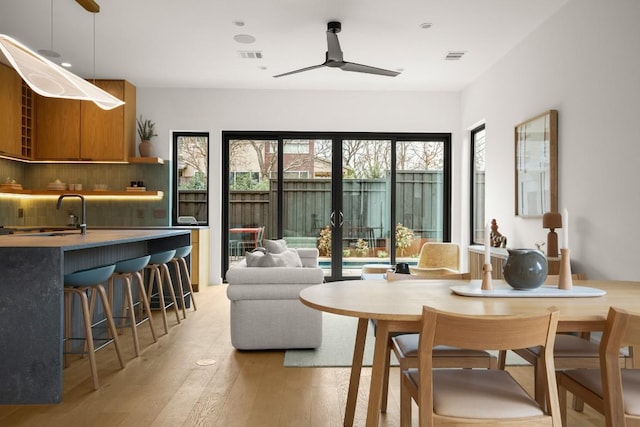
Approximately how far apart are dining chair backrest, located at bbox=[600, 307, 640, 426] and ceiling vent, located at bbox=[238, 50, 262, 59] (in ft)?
16.1

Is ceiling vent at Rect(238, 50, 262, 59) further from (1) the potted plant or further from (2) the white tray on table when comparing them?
(2) the white tray on table

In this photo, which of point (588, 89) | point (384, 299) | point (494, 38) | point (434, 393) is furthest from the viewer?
point (494, 38)

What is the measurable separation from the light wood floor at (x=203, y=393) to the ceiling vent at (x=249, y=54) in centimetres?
336

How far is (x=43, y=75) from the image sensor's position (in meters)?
3.53

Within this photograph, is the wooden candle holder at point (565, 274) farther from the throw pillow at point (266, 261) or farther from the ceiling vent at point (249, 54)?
the ceiling vent at point (249, 54)

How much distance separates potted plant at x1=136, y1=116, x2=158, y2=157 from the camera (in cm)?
693

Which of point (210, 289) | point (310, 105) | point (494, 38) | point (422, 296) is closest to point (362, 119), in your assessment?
point (310, 105)

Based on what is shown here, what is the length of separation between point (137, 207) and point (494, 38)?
5223 millimetres

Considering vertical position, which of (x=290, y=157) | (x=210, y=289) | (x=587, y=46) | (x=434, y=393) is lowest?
(x=210, y=289)

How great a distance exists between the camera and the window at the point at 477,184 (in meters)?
6.80

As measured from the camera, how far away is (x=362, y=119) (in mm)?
7355

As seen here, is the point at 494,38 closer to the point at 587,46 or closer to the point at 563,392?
the point at 587,46

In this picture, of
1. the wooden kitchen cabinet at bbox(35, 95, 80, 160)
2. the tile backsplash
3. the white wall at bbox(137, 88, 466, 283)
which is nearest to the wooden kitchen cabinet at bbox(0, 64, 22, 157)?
the wooden kitchen cabinet at bbox(35, 95, 80, 160)

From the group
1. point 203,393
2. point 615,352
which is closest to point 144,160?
point 203,393
